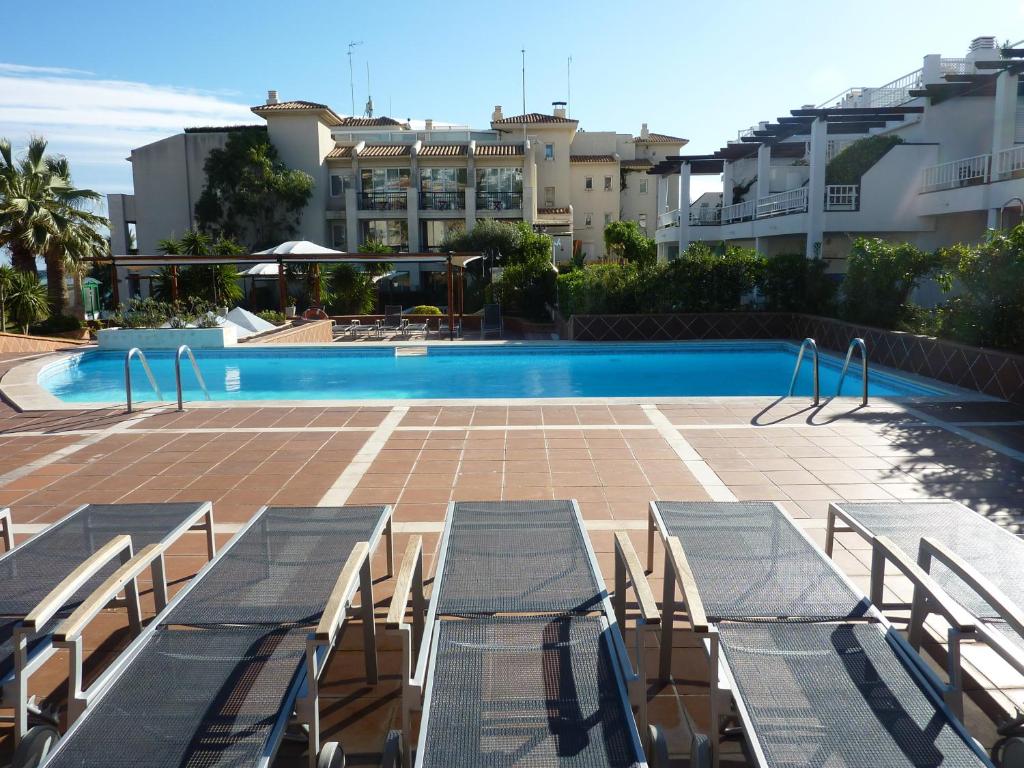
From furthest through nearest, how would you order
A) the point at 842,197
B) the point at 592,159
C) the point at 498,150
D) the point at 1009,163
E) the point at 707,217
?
the point at 592,159, the point at 498,150, the point at 707,217, the point at 842,197, the point at 1009,163

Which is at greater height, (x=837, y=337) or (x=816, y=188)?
(x=816, y=188)

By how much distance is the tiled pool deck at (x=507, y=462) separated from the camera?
5.53 m

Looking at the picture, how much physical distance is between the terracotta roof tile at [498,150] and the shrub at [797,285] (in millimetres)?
23122

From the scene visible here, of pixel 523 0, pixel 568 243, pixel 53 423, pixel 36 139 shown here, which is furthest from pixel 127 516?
pixel 568 243

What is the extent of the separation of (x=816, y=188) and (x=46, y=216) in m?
20.6

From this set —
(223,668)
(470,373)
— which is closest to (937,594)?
(223,668)

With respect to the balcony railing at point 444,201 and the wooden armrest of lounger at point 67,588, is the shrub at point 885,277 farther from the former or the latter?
the balcony railing at point 444,201

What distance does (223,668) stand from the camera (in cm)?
287

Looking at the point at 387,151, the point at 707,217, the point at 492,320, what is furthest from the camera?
the point at 387,151

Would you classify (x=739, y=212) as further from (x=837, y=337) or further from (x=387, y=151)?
(x=387, y=151)

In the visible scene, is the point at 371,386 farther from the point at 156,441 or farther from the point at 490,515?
the point at 490,515

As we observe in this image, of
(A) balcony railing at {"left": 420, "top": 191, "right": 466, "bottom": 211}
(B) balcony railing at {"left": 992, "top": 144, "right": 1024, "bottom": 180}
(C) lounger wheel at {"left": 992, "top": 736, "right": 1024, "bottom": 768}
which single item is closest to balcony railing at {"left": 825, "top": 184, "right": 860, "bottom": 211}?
(B) balcony railing at {"left": 992, "top": 144, "right": 1024, "bottom": 180}

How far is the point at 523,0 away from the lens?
45.1ft

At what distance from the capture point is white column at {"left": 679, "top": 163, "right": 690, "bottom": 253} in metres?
26.9
